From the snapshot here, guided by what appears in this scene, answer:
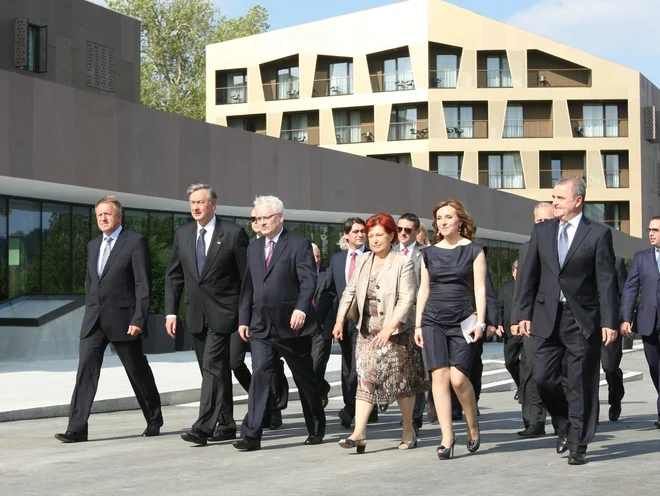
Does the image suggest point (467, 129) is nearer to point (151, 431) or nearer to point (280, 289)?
point (151, 431)

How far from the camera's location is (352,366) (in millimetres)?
11844

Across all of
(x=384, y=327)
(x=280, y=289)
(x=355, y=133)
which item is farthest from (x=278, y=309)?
(x=355, y=133)

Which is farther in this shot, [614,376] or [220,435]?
[614,376]

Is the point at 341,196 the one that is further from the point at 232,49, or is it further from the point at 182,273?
the point at 232,49

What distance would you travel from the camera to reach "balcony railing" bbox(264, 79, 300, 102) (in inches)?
2739

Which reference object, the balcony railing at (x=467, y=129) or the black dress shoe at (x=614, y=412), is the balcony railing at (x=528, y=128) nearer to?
the balcony railing at (x=467, y=129)

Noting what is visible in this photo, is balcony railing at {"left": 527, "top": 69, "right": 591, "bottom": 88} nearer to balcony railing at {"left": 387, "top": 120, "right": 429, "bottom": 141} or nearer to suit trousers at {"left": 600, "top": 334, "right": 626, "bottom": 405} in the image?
balcony railing at {"left": 387, "top": 120, "right": 429, "bottom": 141}

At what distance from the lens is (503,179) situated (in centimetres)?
6906

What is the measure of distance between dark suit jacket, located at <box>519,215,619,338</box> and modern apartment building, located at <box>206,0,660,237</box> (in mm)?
58144

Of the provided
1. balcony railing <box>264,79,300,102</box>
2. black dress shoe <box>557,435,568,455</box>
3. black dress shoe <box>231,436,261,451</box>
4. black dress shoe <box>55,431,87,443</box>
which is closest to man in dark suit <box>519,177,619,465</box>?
black dress shoe <box>557,435,568,455</box>

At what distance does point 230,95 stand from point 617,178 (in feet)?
74.2

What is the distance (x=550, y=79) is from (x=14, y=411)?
5953 centimetres

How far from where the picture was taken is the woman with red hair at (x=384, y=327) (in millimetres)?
9547

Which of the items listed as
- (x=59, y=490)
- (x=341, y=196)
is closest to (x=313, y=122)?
(x=341, y=196)
